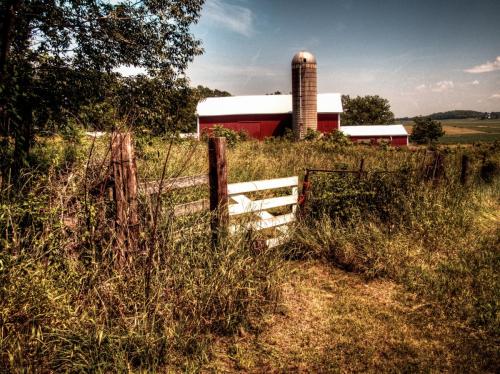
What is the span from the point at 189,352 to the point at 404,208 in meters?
4.43

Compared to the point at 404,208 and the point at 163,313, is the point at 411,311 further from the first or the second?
the point at 163,313

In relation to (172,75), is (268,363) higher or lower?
lower

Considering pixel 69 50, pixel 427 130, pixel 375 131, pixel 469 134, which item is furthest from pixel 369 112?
pixel 69 50

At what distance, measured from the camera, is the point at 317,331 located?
3.47 m

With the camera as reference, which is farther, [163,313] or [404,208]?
[404,208]

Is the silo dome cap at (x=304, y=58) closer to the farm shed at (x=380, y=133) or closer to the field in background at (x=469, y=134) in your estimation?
the farm shed at (x=380, y=133)

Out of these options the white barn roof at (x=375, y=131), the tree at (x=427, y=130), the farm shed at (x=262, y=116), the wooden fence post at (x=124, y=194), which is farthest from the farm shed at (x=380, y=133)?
the wooden fence post at (x=124, y=194)

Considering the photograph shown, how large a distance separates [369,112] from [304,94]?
47.0 m

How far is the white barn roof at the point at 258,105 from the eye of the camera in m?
30.9

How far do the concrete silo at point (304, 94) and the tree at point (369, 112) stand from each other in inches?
1739

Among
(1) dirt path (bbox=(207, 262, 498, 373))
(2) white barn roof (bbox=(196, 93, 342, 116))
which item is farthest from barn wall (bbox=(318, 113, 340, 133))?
(1) dirt path (bbox=(207, 262, 498, 373))

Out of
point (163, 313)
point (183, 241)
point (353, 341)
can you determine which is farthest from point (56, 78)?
point (353, 341)

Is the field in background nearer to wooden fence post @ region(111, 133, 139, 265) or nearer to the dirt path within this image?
the dirt path

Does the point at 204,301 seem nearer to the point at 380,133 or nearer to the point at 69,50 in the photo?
the point at 69,50
